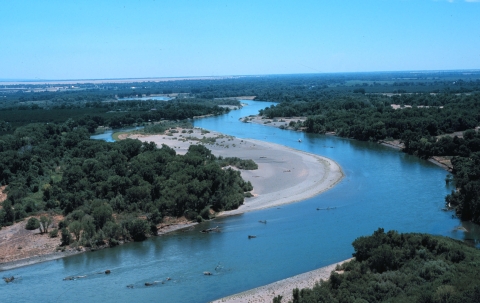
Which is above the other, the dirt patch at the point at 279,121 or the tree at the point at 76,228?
the dirt patch at the point at 279,121

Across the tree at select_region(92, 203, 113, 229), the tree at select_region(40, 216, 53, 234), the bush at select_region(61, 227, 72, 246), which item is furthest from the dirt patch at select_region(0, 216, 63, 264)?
the tree at select_region(92, 203, 113, 229)

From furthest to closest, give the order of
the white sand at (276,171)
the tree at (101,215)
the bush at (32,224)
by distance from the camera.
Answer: the white sand at (276,171) → the bush at (32,224) → the tree at (101,215)

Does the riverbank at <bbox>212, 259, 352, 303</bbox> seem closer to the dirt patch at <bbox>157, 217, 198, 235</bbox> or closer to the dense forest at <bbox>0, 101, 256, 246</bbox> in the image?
the dense forest at <bbox>0, 101, 256, 246</bbox>

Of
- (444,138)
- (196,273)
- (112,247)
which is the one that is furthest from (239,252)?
(444,138)

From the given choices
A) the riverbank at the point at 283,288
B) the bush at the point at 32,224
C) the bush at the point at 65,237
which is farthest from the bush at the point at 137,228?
the riverbank at the point at 283,288

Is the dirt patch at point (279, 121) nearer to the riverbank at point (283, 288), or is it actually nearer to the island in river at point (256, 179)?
the island in river at point (256, 179)

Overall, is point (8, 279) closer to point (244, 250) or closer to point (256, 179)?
point (244, 250)

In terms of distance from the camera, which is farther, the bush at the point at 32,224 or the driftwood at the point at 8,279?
the bush at the point at 32,224

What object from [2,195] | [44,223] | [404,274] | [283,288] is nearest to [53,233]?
[44,223]
